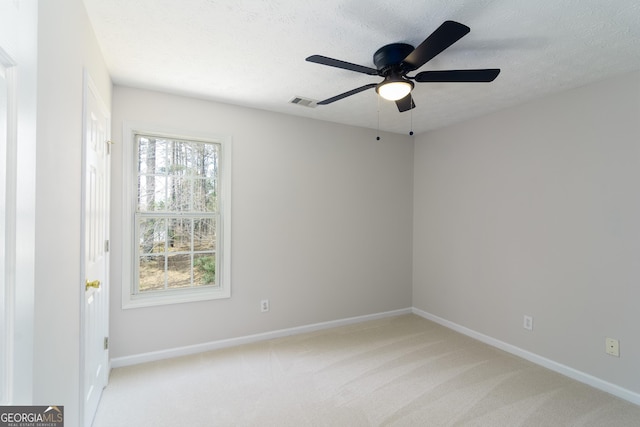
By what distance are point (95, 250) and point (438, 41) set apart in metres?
2.47

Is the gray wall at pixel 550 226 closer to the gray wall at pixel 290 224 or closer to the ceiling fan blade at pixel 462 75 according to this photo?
the gray wall at pixel 290 224

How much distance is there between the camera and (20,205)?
0.67 meters

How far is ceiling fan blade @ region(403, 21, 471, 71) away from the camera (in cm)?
138

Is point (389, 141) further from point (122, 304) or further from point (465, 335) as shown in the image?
point (122, 304)

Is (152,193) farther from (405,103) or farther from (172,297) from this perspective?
(405,103)

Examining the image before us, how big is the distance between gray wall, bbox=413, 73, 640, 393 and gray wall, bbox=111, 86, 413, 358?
69 cm

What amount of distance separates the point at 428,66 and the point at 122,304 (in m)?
3.27

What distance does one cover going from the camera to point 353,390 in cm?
235

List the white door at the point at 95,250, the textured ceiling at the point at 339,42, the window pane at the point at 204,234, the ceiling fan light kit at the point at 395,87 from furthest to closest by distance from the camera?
1. the window pane at the point at 204,234
2. the ceiling fan light kit at the point at 395,87
3. the white door at the point at 95,250
4. the textured ceiling at the point at 339,42

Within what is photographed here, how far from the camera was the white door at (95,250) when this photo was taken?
1.76 meters

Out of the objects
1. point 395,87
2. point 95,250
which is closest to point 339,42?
point 395,87

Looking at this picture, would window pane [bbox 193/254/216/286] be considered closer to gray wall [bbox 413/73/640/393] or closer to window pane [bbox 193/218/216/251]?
window pane [bbox 193/218/216/251]

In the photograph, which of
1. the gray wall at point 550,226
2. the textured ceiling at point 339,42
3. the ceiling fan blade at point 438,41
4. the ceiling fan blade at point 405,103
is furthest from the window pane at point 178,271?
the gray wall at point 550,226

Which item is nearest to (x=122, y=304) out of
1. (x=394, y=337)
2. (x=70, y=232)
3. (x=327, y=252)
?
(x=70, y=232)
